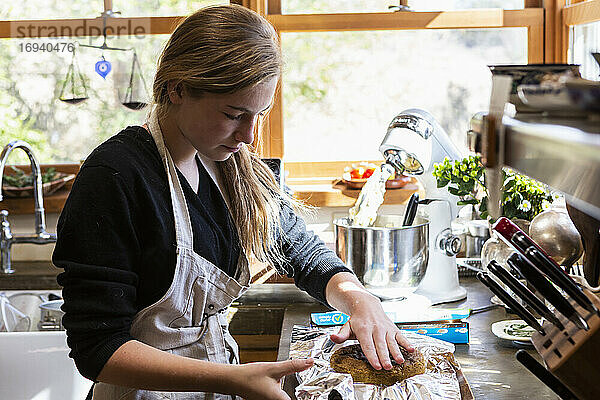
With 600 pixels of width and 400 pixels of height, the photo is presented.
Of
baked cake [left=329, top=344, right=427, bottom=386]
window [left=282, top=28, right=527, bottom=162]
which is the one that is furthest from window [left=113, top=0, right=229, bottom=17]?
baked cake [left=329, top=344, right=427, bottom=386]

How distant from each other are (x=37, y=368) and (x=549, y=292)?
1.76 metres

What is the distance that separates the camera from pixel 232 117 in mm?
1324

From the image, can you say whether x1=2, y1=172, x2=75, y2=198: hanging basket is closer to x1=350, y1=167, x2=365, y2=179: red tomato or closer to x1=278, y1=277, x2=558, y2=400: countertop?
x1=350, y1=167, x2=365, y2=179: red tomato

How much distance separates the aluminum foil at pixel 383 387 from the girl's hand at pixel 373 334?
4 cm

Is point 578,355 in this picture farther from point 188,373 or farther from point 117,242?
point 117,242

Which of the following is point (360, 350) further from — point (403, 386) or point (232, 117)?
point (232, 117)

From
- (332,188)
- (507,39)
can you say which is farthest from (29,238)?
(507,39)

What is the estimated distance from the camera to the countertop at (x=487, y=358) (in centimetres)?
140

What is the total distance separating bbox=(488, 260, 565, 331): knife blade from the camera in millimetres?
819

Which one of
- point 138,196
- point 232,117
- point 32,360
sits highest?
point 232,117

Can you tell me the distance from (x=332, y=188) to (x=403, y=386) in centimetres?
161

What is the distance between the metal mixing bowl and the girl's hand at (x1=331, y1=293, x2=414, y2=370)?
1.27 ft

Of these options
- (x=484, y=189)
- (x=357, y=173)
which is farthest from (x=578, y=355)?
(x=357, y=173)

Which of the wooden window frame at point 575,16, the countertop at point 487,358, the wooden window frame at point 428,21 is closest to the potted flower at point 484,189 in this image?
the countertop at point 487,358
